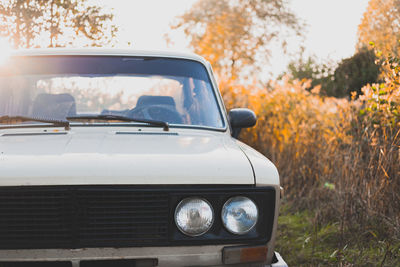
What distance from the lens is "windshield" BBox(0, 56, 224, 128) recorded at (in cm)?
333

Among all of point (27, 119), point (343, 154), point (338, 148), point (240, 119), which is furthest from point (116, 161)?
point (338, 148)

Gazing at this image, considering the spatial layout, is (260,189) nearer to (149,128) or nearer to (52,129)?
(149,128)

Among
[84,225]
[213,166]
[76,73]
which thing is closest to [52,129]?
[76,73]

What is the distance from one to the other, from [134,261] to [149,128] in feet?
3.34

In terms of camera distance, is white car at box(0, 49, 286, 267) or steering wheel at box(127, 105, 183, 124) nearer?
white car at box(0, 49, 286, 267)

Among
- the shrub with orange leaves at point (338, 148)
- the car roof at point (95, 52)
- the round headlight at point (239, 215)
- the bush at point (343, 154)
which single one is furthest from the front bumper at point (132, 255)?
the shrub with orange leaves at point (338, 148)

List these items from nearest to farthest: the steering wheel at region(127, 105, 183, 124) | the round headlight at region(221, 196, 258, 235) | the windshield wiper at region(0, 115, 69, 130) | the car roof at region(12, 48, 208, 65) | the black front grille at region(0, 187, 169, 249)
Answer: the black front grille at region(0, 187, 169, 249), the round headlight at region(221, 196, 258, 235), the windshield wiper at region(0, 115, 69, 130), the steering wheel at region(127, 105, 183, 124), the car roof at region(12, 48, 208, 65)

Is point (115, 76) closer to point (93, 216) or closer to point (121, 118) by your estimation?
point (121, 118)

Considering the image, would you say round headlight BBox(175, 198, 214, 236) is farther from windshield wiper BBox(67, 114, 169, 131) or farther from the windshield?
the windshield

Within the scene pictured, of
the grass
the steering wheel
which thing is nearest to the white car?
the steering wheel

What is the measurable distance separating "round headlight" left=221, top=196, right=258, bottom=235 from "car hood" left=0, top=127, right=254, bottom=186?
10 centimetres

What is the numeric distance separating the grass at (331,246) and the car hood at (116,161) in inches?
71.7

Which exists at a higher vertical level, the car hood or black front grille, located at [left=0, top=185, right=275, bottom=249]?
the car hood

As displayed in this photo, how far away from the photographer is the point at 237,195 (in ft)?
7.56
